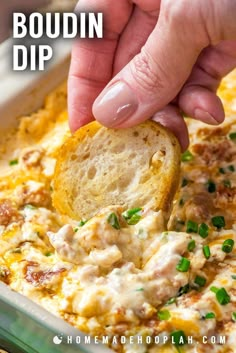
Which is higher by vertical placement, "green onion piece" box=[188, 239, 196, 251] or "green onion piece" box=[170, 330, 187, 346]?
"green onion piece" box=[188, 239, 196, 251]

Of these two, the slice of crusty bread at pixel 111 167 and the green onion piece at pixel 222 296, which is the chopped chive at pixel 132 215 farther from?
the green onion piece at pixel 222 296

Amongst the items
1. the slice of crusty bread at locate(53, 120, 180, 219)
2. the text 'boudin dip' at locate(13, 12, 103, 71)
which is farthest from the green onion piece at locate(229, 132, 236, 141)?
the text 'boudin dip' at locate(13, 12, 103, 71)

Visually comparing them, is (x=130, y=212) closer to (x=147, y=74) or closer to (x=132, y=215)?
(x=132, y=215)

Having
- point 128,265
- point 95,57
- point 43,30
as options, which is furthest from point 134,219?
point 43,30

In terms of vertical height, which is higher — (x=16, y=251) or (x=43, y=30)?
(x=43, y=30)

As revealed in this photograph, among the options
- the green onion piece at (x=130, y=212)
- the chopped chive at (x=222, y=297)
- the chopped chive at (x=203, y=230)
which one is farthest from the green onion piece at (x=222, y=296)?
the green onion piece at (x=130, y=212)

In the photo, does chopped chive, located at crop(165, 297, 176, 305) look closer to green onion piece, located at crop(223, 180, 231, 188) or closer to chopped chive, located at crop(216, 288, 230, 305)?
chopped chive, located at crop(216, 288, 230, 305)
